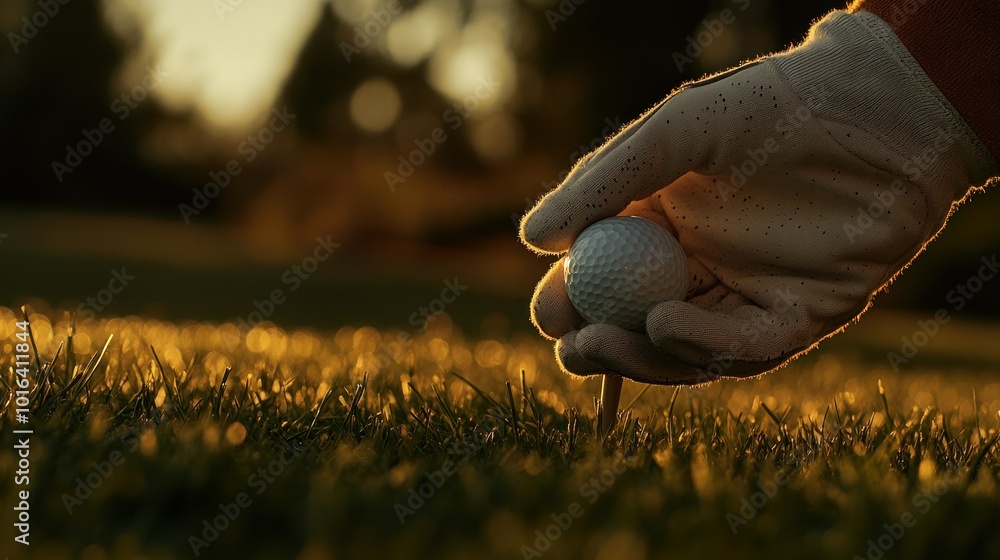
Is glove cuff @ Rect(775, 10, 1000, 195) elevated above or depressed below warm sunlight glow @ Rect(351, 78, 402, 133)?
above

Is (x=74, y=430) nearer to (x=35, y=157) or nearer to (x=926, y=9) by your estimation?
(x=926, y=9)

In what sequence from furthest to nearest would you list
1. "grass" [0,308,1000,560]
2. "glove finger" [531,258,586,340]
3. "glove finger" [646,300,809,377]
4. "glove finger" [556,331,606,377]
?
1. "glove finger" [531,258,586,340]
2. "glove finger" [556,331,606,377]
3. "glove finger" [646,300,809,377]
4. "grass" [0,308,1000,560]

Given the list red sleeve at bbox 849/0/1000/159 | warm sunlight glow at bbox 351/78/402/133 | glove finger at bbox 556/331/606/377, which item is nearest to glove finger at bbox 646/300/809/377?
glove finger at bbox 556/331/606/377

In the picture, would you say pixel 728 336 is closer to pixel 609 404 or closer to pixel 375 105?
pixel 609 404

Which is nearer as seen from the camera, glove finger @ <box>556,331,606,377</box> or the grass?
the grass

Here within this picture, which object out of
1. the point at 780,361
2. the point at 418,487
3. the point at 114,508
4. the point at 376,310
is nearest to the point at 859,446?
the point at 780,361

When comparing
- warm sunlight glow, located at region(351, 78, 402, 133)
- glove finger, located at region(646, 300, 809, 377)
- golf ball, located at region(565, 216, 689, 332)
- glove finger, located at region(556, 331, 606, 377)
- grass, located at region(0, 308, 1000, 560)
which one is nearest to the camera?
grass, located at region(0, 308, 1000, 560)

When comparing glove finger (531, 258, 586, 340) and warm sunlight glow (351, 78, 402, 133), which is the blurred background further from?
glove finger (531, 258, 586, 340)
